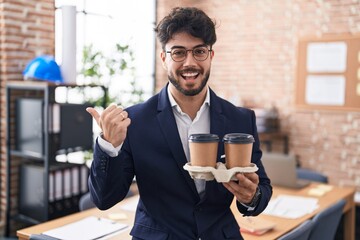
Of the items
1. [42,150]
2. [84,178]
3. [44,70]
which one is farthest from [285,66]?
[42,150]

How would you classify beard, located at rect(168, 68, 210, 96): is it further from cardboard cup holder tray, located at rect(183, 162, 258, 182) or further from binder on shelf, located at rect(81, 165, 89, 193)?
binder on shelf, located at rect(81, 165, 89, 193)

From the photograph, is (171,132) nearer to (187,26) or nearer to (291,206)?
(187,26)

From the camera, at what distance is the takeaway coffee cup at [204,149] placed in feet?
4.45

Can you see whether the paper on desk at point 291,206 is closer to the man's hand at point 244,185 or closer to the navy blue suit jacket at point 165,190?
the navy blue suit jacket at point 165,190

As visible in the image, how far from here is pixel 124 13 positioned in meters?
5.32

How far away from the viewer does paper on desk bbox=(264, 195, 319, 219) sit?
103 inches

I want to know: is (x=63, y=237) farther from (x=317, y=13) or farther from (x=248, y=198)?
(x=317, y=13)

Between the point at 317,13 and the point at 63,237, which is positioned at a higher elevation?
the point at 317,13

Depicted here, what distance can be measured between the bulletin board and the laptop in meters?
2.15

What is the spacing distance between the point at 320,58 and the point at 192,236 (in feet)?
13.6

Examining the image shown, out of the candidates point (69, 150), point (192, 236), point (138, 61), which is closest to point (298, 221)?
point (192, 236)

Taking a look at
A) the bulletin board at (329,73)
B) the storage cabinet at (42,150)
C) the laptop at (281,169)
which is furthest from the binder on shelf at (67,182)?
the bulletin board at (329,73)

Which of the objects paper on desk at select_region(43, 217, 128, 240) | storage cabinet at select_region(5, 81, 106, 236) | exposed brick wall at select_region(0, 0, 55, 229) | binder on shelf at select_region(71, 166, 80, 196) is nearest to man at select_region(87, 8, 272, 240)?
paper on desk at select_region(43, 217, 128, 240)

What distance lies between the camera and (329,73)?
518 centimetres
